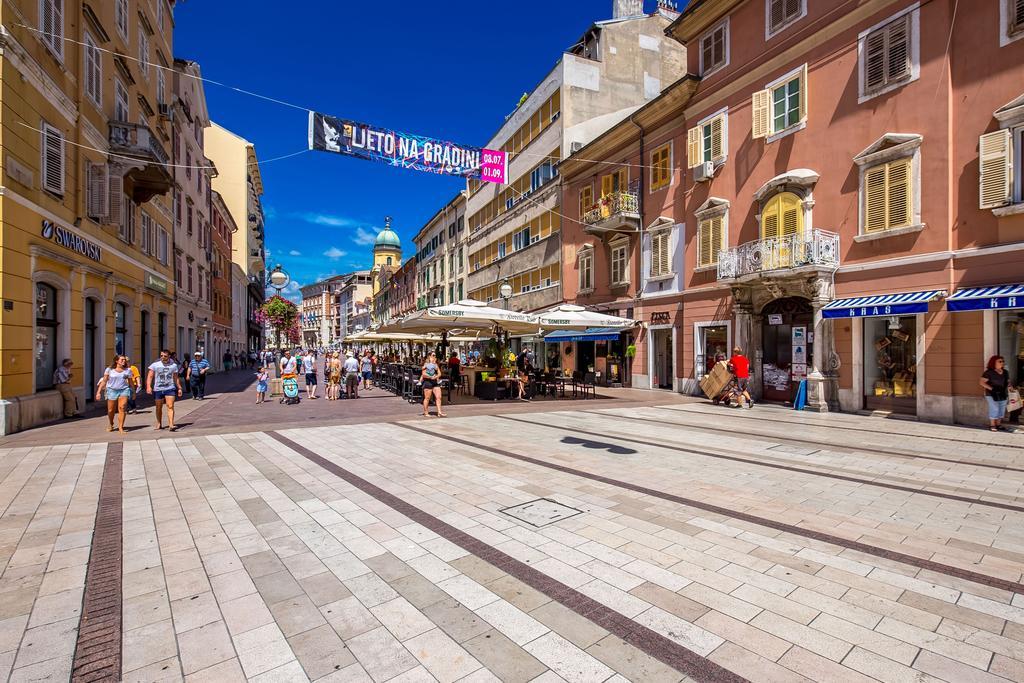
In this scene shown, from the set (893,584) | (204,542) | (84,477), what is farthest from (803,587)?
(84,477)

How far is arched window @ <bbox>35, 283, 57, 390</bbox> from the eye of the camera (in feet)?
37.6

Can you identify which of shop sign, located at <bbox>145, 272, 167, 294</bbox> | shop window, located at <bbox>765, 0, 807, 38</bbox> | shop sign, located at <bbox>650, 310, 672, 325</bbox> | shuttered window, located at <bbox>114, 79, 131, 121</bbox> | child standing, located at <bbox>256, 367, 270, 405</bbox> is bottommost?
child standing, located at <bbox>256, 367, 270, 405</bbox>

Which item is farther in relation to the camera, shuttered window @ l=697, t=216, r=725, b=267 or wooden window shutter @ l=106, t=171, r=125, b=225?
shuttered window @ l=697, t=216, r=725, b=267

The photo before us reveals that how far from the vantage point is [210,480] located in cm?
654

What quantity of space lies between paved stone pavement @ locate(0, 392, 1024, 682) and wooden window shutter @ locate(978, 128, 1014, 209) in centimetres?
637

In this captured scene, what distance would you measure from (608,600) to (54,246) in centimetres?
1463

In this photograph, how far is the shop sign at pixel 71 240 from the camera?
1129cm

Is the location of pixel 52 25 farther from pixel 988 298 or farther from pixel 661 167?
pixel 988 298

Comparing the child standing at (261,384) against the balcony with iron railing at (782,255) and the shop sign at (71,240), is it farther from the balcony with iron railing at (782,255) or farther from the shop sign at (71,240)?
the balcony with iron railing at (782,255)

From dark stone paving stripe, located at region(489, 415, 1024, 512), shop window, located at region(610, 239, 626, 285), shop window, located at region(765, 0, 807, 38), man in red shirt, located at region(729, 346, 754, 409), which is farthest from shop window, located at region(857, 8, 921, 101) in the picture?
dark stone paving stripe, located at region(489, 415, 1024, 512)

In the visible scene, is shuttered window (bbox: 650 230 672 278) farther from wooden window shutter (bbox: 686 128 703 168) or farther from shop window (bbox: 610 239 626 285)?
wooden window shutter (bbox: 686 128 703 168)

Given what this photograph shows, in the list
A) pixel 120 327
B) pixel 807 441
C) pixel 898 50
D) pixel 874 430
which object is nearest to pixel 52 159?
pixel 120 327

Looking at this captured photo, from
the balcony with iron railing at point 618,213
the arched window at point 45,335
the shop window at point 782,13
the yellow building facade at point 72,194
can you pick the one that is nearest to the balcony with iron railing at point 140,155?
the yellow building facade at point 72,194

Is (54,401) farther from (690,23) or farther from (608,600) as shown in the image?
(690,23)
